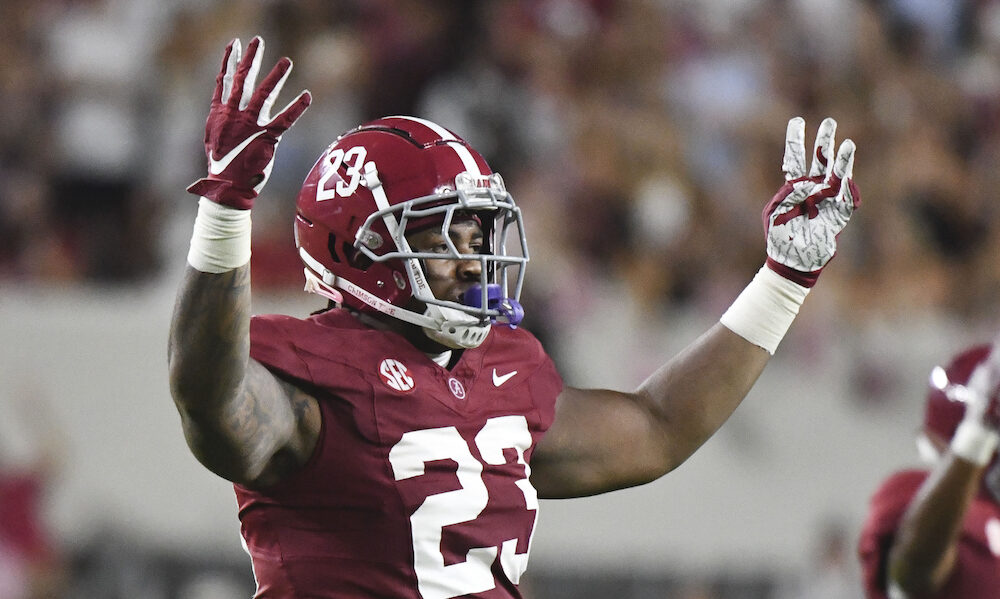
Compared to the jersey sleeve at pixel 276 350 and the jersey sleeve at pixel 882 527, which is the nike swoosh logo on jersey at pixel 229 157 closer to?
the jersey sleeve at pixel 276 350

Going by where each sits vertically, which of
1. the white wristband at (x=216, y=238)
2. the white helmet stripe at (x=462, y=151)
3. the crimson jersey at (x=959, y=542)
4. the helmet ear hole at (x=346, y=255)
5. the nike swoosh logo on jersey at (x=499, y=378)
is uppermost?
the white helmet stripe at (x=462, y=151)

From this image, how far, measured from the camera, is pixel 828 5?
294 inches

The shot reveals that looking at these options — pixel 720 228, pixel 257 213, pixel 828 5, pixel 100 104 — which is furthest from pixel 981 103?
pixel 100 104

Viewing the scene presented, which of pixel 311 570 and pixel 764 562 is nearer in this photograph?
pixel 311 570

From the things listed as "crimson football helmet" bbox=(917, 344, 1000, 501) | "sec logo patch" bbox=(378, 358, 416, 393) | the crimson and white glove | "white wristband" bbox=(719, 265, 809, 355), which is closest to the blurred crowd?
"crimson football helmet" bbox=(917, 344, 1000, 501)

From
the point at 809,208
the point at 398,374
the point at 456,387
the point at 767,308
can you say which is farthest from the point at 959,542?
the point at 398,374

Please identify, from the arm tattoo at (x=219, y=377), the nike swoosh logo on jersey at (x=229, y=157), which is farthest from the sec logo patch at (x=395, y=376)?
the nike swoosh logo on jersey at (x=229, y=157)

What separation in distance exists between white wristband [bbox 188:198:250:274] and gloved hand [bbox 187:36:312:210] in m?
0.01

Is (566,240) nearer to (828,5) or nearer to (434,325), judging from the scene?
(828,5)

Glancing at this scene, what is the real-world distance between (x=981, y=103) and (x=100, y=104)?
4.26 meters

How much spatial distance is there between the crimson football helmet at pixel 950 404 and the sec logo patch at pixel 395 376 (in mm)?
1444

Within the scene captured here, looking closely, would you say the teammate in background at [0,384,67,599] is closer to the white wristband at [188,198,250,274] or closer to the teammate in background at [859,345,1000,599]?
the teammate in background at [859,345,1000,599]

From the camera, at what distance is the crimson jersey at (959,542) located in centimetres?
318

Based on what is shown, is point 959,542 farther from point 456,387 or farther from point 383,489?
point 383,489
